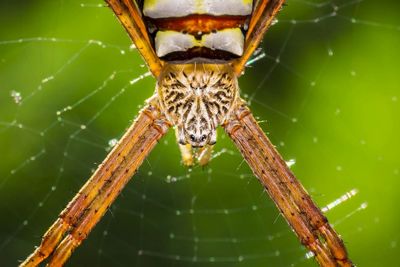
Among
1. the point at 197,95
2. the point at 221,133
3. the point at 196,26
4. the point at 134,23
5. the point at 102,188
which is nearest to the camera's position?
the point at 196,26

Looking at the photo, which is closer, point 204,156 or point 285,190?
point 285,190

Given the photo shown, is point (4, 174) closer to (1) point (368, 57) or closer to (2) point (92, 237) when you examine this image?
(2) point (92, 237)

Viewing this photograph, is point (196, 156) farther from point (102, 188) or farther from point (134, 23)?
point (134, 23)

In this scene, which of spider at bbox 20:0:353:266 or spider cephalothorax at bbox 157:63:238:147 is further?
spider cephalothorax at bbox 157:63:238:147

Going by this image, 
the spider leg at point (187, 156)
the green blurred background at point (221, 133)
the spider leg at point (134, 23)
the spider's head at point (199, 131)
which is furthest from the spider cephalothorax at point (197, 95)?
the green blurred background at point (221, 133)

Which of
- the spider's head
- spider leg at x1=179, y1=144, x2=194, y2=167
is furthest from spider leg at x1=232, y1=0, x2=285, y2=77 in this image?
spider leg at x1=179, y1=144, x2=194, y2=167

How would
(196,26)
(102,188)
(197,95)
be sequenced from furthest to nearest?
(102,188) < (197,95) < (196,26)

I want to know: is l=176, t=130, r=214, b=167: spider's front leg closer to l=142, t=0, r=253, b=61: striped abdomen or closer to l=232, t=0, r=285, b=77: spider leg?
l=232, t=0, r=285, b=77: spider leg

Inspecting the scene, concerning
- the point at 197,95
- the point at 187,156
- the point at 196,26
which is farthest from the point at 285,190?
the point at 196,26
